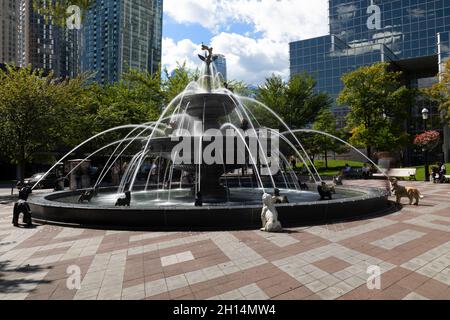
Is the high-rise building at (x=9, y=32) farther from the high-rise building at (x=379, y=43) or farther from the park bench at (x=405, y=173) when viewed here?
the park bench at (x=405, y=173)

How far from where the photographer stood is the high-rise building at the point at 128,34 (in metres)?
119

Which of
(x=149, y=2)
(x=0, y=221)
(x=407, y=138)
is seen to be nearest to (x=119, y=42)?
(x=149, y=2)

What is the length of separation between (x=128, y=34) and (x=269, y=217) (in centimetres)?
13102

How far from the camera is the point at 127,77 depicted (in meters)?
36.5

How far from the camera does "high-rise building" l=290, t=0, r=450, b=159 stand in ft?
205

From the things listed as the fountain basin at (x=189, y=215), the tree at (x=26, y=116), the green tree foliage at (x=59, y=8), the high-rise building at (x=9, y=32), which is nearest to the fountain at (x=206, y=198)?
the fountain basin at (x=189, y=215)

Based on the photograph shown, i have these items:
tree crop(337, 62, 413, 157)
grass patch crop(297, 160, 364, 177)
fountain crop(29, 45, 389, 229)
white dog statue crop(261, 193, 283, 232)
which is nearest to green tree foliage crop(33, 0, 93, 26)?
fountain crop(29, 45, 389, 229)

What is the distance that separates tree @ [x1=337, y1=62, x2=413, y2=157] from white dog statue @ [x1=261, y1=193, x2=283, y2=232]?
3096cm

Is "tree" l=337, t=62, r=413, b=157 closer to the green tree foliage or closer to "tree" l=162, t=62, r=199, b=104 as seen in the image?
"tree" l=162, t=62, r=199, b=104

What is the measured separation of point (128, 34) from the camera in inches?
4845

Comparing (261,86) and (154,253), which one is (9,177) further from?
(154,253)

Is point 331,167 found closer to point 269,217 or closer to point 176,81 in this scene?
point 176,81

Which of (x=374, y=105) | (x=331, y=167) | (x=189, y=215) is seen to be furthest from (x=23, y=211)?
(x=331, y=167)

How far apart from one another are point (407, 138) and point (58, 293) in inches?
1616
